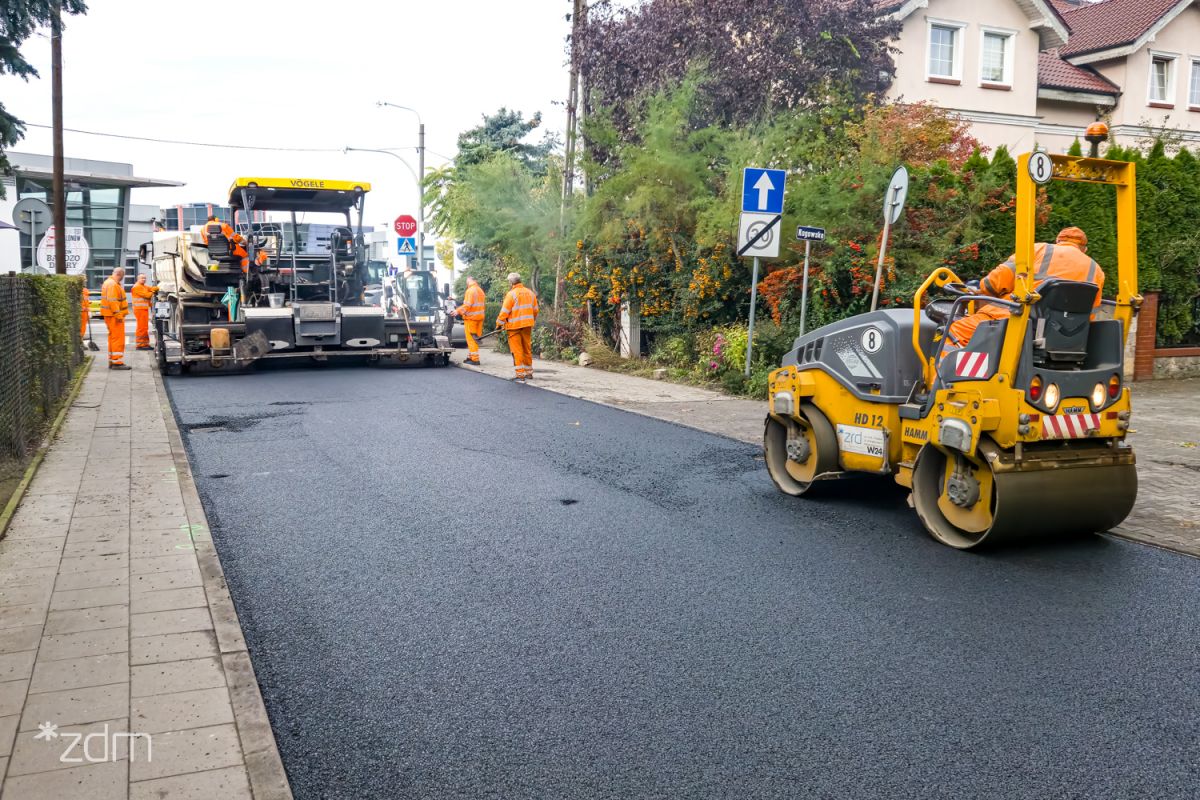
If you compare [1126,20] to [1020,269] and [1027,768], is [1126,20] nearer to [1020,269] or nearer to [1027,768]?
[1020,269]

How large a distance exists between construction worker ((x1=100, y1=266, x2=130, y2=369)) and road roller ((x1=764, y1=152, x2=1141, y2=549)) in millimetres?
14648

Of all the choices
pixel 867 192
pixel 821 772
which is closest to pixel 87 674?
pixel 821 772

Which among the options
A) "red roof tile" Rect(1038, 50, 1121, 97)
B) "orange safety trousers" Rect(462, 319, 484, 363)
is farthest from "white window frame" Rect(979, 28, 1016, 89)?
"orange safety trousers" Rect(462, 319, 484, 363)

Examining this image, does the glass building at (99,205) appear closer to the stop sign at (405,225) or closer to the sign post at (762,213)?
the stop sign at (405,225)

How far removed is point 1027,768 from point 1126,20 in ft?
105

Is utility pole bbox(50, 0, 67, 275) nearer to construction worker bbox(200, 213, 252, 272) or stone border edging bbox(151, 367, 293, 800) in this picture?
construction worker bbox(200, 213, 252, 272)

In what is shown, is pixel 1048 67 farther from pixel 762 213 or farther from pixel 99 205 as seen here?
pixel 99 205

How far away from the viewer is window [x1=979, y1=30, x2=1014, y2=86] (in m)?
26.8

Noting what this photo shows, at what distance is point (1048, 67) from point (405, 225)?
18.7m

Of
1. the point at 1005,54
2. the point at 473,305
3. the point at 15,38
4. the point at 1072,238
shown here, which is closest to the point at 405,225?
the point at 473,305

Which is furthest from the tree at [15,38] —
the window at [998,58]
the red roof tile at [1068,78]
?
the red roof tile at [1068,78]

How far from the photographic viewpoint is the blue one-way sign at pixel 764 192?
1260 cm

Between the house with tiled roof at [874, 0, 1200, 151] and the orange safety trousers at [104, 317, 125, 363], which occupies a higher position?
the house with tiled roof at [874, 0, 1200, 151]

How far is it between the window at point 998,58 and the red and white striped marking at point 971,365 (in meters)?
23.6
